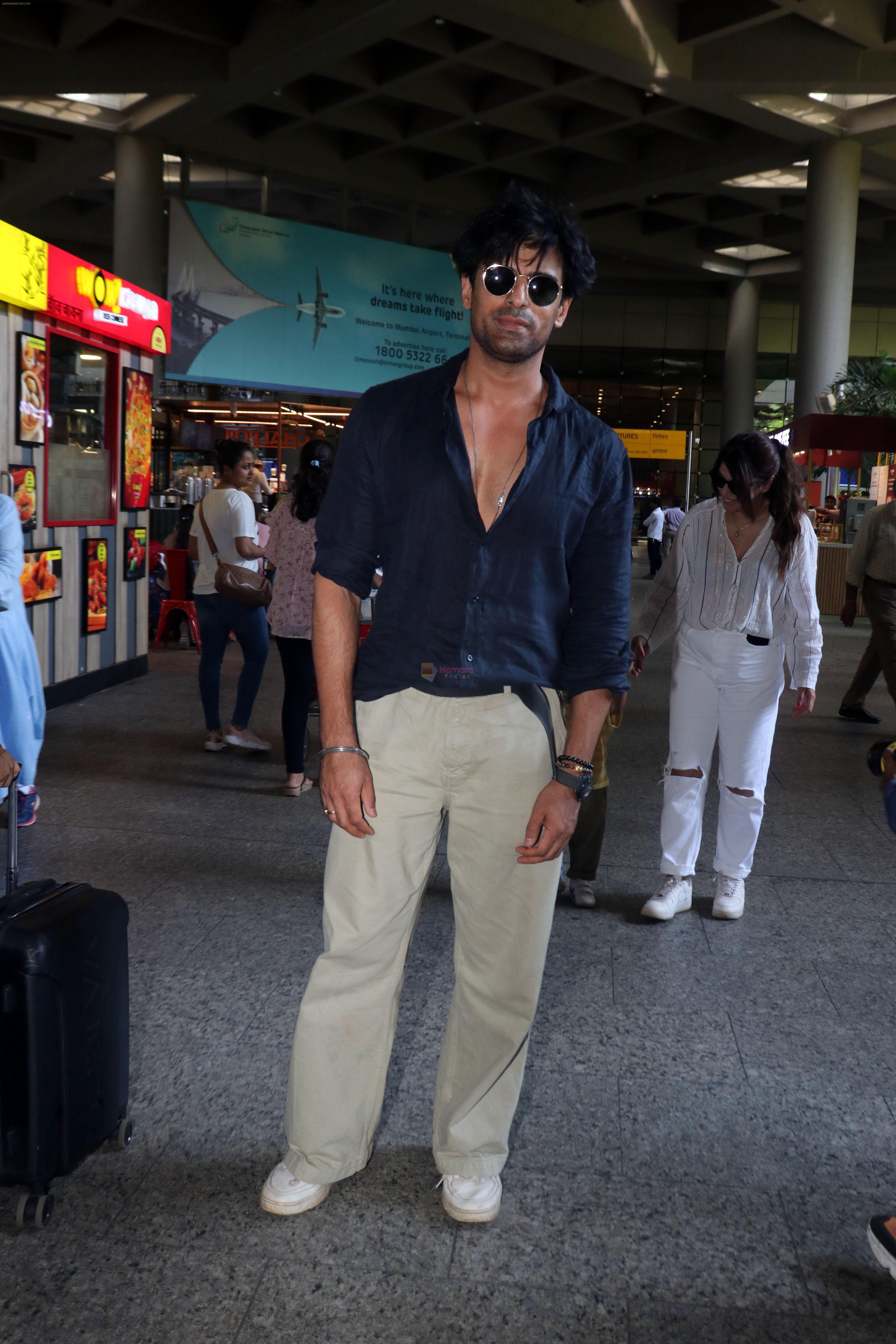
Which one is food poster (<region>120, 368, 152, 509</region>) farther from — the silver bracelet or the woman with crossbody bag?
the silver bracelet

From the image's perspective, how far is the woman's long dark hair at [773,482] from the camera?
372cm

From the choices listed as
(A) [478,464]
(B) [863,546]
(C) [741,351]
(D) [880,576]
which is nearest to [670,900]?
(A) [478,464]

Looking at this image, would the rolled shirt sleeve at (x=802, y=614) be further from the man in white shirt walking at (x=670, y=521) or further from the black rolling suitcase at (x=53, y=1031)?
the man in white shirt walking at (x=670, y=521)

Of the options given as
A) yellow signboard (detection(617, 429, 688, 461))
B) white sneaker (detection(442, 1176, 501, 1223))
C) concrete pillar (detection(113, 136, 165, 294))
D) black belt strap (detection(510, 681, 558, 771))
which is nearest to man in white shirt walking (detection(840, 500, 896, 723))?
black belt strap (detection(510, 681, 558, 771))

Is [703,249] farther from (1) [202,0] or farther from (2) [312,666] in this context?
(2) [312,666]

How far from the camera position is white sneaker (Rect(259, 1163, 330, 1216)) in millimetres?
2150

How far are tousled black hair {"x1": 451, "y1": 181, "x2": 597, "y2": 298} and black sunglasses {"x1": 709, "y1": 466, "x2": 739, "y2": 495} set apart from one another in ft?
5.86

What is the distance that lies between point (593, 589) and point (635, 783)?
4.18 meters

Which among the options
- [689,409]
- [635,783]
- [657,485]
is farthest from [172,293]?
[657,485]

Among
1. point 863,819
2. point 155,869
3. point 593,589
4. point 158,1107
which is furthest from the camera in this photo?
point 863,819

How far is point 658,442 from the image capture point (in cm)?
3262

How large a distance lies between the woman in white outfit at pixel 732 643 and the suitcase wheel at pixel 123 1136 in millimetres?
2070

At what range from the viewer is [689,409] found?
105ft

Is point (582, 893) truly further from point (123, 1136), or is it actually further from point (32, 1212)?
point (32, 1212)
